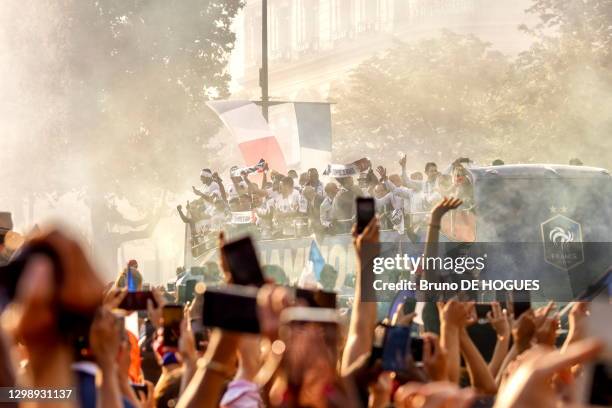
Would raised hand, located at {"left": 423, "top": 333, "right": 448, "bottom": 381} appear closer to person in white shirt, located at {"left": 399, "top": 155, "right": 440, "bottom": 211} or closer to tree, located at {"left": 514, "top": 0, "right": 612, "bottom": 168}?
person in white shirt, located at {"left": 399, "top": 155, "right": 440, "bottom": 211}

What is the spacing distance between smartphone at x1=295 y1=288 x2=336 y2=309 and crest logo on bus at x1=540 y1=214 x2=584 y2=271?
7.77 m

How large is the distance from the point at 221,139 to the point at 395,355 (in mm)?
49789

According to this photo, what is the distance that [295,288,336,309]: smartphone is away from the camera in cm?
366

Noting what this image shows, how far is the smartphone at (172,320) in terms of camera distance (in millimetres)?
5023

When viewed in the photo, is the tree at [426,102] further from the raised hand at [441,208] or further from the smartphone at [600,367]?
the smartphone at [600,367]

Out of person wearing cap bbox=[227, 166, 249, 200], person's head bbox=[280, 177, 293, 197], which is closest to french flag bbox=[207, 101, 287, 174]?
person wearing cap bbox=[227, 166, 249, 200]

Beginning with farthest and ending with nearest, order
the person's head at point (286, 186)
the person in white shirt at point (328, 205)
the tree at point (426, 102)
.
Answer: the tree at point (426, 102) < the person's head at point (286, 186) < the person in white shirt at point (328, 205)

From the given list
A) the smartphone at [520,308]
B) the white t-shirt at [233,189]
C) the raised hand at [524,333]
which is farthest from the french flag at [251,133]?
the raised hand at [524,333]

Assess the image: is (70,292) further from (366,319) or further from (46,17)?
(46,17)

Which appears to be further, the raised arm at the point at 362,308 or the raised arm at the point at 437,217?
the raised arm at the point at 437,217

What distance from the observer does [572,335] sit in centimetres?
488

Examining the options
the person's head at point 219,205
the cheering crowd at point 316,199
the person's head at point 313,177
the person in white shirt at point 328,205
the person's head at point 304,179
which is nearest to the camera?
the cheering crowd at point 316,199

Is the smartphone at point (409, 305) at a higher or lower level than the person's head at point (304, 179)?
lower

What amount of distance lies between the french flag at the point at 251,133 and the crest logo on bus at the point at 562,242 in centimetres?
1065
